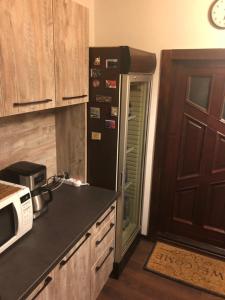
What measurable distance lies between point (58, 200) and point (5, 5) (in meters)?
1.31

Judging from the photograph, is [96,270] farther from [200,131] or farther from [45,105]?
[200,131]

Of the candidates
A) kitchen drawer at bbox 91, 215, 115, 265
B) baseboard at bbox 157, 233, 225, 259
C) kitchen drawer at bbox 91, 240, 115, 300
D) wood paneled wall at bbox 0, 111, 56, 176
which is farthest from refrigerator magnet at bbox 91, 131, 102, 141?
baseboard at bbox 157, 233, 225, 259

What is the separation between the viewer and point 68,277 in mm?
1548

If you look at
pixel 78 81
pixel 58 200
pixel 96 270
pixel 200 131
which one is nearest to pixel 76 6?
pixel 78 81

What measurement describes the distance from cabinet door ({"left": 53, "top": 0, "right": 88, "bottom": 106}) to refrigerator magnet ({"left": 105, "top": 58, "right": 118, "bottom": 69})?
0.16 metres

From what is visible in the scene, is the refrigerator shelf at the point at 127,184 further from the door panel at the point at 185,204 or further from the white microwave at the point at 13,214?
the white microwave at the point at 13,214

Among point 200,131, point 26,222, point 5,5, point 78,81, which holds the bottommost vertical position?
point 26,222

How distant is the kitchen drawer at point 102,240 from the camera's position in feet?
6.08

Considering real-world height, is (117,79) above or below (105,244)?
above

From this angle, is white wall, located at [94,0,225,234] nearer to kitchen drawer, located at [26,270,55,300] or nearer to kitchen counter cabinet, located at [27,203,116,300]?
kitchen counter cabinet, located at [27,203,116,300]

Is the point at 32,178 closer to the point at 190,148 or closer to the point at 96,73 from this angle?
the point at 96,73

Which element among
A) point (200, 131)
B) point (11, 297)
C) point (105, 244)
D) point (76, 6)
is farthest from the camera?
point (200, 131)

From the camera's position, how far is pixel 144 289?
7.49 feet

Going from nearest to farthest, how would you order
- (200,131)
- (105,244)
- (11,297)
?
(11,297), (105,244), (200,131)
